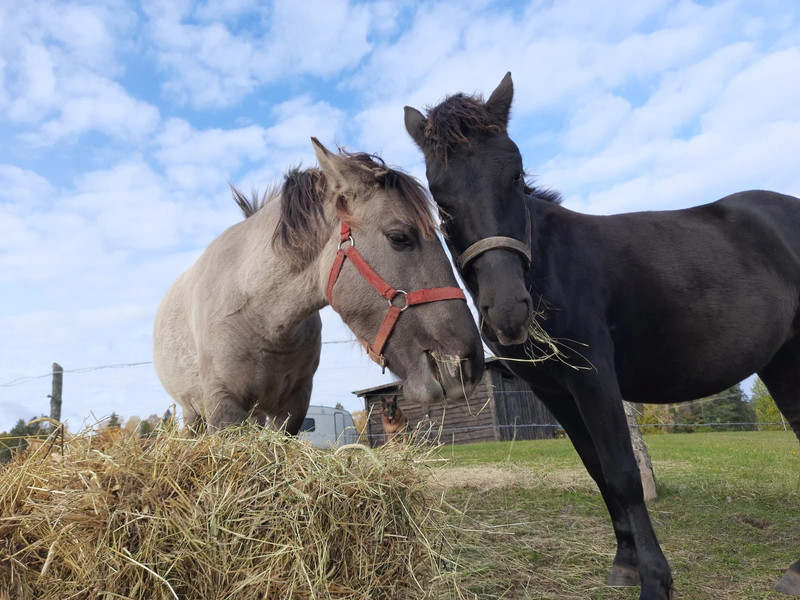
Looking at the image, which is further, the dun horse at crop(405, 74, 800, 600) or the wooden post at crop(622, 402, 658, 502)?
the wooden post at crop(622, 402, 658, 502)

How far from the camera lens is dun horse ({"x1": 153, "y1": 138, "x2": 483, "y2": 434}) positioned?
8.09 feet

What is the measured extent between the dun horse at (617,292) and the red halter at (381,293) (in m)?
0.22

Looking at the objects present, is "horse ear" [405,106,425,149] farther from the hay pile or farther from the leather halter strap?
the hay pile

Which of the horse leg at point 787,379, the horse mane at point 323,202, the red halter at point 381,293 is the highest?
the horse mane at point 323,202

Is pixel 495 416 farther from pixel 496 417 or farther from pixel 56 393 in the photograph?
pixel 56 393

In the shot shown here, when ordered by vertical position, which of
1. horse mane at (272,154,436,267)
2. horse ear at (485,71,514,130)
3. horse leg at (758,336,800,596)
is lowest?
horse leg at (758,336,800,596)

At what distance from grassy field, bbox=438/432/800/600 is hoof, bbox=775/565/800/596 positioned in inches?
2.2

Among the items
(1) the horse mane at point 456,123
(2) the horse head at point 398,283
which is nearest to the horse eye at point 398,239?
(2) the horse head at point 398,283

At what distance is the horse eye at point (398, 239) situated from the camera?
2626 millimetres

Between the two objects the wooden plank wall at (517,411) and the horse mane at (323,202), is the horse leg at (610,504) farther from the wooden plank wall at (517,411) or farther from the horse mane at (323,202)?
the wooden plank wall at (517,411)

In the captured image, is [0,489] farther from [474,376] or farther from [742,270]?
[742,270]

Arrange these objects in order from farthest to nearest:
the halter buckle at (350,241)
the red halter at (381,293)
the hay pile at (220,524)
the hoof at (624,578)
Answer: the hoof at (624,578)
the halter buckle at (350,241)
the red halter at (381,293)
the hay pile at (220,524)

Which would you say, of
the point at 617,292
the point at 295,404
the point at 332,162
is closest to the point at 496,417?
the point at 295,404

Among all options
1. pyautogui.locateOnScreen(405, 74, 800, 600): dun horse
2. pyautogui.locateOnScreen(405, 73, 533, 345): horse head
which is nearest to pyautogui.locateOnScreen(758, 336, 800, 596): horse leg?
pyautogui.locateOnScreen(405, 74, 800, 600): dun horse
